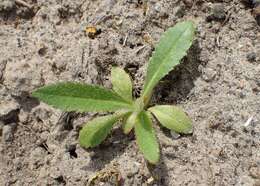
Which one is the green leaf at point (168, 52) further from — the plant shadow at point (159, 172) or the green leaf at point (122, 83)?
the plant shadow at point (159, 172)

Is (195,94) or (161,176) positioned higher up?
(195,94)

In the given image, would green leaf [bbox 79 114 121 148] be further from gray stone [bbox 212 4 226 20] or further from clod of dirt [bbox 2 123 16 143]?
gray stone [bbox 212 4 226 20]

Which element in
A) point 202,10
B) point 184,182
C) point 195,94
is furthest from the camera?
point 202,10

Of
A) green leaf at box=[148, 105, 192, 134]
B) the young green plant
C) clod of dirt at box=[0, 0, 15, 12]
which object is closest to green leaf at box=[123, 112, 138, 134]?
the young green plant

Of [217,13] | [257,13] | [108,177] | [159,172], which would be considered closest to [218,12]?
[217,13]

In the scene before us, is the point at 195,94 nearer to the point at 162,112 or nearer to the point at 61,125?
the point at 162,112

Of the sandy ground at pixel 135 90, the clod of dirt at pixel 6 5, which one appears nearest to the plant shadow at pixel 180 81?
the sandy ground at pixel 135 90

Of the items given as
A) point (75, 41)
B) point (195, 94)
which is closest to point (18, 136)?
point (75, 41)
